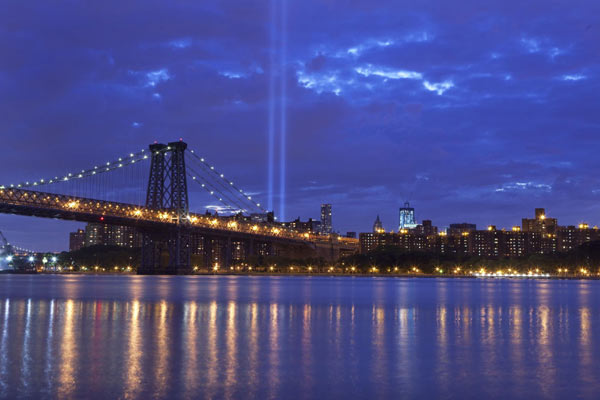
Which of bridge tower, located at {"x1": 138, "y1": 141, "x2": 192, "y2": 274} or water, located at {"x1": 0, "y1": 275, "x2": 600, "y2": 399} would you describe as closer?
water, located at {"x1": 0, "y1": 275, "x2": 600, "y2": 399}

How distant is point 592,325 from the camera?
1025 inches

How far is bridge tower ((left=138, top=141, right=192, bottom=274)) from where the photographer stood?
10862 cm

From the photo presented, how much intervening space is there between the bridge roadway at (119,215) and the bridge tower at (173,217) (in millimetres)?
1617

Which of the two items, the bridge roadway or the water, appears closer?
the water

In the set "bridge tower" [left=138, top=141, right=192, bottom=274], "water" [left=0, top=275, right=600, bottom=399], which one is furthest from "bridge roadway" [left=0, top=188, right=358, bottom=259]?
"water" [left=0, top=275, right=600, bottom=399]

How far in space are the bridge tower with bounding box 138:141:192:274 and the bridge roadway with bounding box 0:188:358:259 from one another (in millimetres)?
1617

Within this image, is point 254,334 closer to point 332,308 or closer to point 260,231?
point 332,308

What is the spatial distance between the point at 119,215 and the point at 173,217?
10.5 m

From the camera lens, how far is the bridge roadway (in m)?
90.8

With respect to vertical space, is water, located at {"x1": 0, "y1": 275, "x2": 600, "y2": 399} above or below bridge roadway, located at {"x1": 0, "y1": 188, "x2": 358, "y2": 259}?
below

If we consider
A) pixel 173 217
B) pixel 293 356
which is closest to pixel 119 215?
pixel 173 217

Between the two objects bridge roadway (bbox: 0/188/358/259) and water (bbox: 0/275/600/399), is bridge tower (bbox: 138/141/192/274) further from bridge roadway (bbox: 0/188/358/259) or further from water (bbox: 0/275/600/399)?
water (bbox: 0/275/600/399)

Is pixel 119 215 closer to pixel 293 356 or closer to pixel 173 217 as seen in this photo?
pixel 173 217

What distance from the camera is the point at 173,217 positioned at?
357ft
